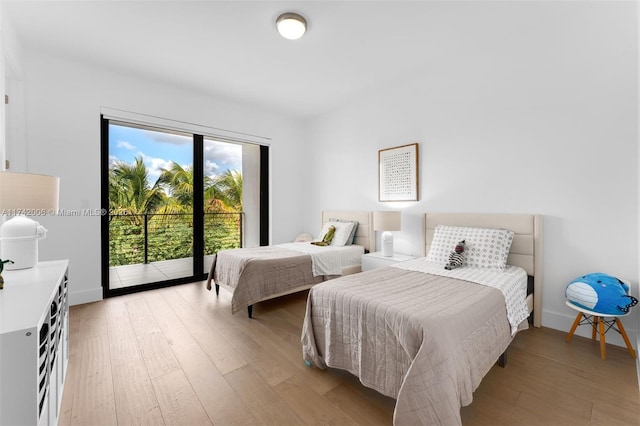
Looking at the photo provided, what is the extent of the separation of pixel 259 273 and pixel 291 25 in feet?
7.76

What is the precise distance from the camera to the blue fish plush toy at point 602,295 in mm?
1961

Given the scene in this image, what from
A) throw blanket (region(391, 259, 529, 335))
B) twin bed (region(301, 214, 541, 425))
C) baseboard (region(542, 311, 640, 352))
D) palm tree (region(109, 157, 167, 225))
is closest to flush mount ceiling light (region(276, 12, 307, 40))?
twin bed (region(301, 214, 541, 425))

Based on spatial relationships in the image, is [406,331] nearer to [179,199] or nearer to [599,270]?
[599,270]

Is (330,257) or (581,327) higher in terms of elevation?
(330,257)

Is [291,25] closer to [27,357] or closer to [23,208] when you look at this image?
[23,208]

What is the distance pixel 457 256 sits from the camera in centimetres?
256

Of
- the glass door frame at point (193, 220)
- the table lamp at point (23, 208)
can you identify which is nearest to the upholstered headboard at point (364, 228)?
the glass door frame at point (193, 220)

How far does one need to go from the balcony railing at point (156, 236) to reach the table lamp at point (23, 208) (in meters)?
1.94

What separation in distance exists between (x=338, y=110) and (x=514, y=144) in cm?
267

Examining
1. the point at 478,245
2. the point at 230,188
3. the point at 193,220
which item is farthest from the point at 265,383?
the point at 230,188

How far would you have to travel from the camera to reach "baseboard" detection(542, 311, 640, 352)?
2160 millimetres

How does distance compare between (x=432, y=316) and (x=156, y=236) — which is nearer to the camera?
(x=432, y=316)

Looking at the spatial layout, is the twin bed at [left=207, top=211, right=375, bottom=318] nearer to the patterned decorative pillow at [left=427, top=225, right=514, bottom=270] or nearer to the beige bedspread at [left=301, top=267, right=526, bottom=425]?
the beige bedspread at [left=301, top=267, right=526, bottom=425]

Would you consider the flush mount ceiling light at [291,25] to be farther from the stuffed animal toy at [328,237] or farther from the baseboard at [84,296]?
the baseboard at [84,296]
